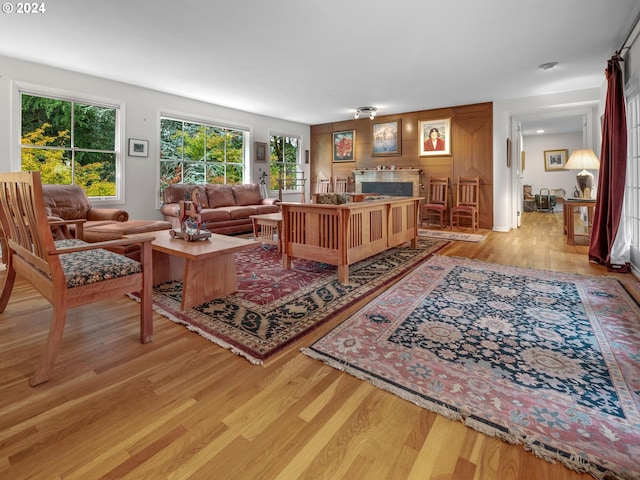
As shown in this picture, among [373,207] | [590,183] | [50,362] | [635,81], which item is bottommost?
[50,362]

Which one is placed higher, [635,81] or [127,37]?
[127,37]

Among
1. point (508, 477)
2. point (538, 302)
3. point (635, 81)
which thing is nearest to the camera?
point (508, 477)

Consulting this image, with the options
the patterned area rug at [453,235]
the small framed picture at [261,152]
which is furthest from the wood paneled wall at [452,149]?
the small framed picture at [261,152]

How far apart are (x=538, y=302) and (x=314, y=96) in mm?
5081

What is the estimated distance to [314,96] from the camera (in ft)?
20.7

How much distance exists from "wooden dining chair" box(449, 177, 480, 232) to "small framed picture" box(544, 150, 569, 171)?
6.33 meters

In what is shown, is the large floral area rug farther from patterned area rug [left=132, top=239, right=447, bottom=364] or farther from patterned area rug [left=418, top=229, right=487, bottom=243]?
patterned area rug [left=418, top=229, right=487, bottom=243]

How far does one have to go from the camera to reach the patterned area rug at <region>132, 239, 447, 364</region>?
2.11m

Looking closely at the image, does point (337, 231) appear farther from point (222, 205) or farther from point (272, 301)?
point (222, 205)

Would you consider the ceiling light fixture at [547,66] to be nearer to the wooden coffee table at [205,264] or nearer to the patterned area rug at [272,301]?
the patterned area rug at [272,301]

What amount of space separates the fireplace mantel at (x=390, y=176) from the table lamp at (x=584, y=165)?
116 inches

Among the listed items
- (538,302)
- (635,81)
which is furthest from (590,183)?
(538,302)

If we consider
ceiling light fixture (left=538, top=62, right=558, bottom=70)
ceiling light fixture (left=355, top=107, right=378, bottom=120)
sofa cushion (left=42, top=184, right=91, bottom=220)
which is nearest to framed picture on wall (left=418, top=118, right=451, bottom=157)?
ceiling light fixture (left=355, top=107, right=378, bottom=120)

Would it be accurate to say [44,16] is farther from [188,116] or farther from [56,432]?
[56,432]
